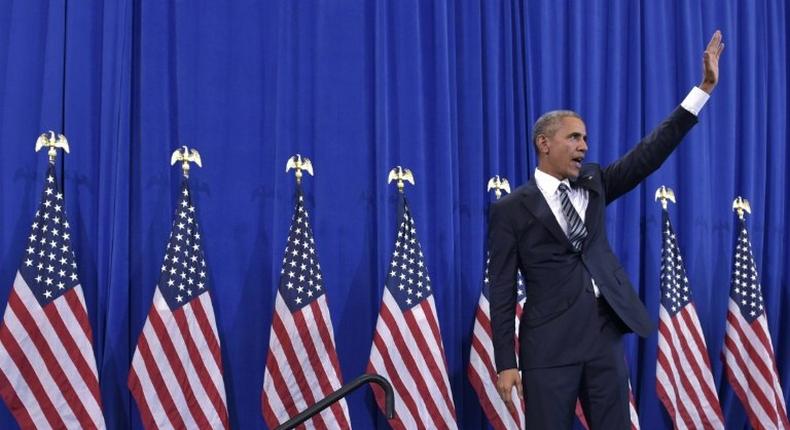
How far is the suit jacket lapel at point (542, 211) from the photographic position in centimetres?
283

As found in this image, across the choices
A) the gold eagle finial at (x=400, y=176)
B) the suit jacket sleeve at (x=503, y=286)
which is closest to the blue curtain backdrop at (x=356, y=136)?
the gold eagle finial at (x=400, y=176)

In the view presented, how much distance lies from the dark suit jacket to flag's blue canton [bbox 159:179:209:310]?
1.42 meters

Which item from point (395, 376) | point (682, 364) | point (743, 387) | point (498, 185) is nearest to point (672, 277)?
point (682, 364)

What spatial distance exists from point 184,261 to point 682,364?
248 cm

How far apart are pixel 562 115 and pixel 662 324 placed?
6.23 ft

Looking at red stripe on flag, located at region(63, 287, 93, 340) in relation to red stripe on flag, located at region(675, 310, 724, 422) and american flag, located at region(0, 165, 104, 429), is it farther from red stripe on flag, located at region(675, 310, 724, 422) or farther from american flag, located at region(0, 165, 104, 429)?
red stripe on flag, located at region(675, 310, 724, 422)

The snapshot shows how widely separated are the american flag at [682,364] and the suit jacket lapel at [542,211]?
6.06ft

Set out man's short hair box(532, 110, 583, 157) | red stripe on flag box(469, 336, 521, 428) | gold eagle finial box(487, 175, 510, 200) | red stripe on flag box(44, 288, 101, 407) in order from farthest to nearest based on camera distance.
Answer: gold eagle finial box(487, 175, 510, 200), red stripe on flag box(469, 336, 521, 428), red stripe on flag box(44, 288, 101, 407), man's short hair box(532, 110, 583, 157)

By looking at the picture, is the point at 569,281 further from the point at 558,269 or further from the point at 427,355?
the point at 427,355

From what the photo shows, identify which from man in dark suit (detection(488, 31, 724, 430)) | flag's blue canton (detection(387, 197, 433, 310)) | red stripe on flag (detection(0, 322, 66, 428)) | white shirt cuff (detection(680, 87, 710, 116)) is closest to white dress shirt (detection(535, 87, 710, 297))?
man in dark suit (detection(488, 31, 724, 430))

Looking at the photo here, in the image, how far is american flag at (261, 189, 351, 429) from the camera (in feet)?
12.4

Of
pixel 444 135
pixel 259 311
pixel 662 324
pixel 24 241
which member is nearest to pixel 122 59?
pixel 24 241

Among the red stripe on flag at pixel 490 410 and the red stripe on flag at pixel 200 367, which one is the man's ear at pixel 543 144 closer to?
the red stripe on flag at pixel 490 410

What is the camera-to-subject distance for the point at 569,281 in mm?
2816
